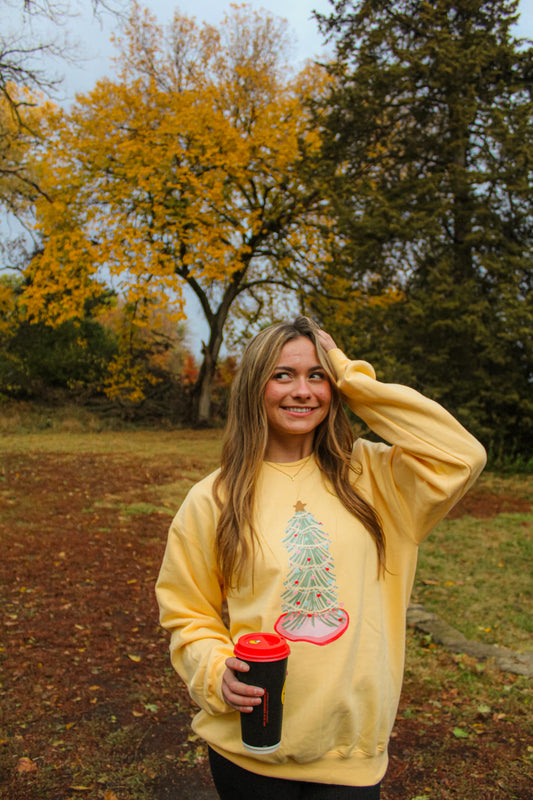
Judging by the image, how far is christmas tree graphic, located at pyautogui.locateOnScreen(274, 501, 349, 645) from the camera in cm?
167

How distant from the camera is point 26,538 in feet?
25.3

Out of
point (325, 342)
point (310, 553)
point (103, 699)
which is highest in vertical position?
point (325, 342)

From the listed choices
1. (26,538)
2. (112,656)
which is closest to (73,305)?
(26,538)

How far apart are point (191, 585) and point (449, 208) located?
11827 mm

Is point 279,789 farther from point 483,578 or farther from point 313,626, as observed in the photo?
point 483,578

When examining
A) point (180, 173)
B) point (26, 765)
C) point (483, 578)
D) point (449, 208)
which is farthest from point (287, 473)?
point (180, 173)

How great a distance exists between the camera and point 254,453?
6.26 feet

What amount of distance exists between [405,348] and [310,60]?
40.5 feet

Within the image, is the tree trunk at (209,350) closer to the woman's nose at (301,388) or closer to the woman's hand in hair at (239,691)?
the woman's nose at (301,388)

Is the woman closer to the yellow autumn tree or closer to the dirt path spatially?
the dirt path

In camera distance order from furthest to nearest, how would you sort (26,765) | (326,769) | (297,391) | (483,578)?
(483,578)
(26,765)
(297,391)
(326,769)

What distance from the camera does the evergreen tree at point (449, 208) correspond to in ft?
38.7

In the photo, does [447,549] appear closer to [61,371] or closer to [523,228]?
[523,228]

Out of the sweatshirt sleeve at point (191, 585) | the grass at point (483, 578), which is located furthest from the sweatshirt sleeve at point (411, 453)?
the grass at point (483, 578)
